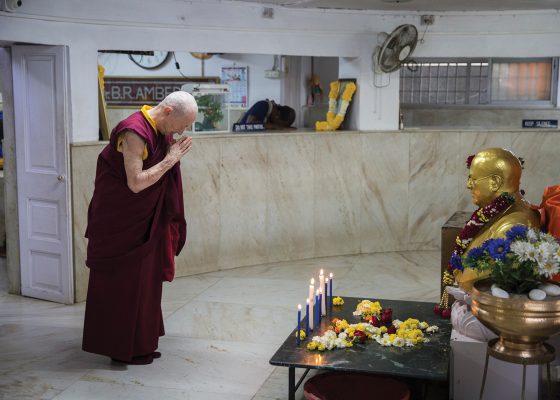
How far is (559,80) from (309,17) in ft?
11.4

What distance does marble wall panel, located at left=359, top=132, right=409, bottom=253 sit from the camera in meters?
8.69

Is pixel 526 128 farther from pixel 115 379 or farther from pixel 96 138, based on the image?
pixel 115 379

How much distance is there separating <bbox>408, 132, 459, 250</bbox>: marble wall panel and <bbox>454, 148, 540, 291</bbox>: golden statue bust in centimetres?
413

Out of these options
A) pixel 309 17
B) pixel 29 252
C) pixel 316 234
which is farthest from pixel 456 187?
pixel 29 252

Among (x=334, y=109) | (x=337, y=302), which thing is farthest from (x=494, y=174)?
(x=334, y=109)

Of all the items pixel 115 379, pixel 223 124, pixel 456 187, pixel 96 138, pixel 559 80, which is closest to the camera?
pixel 115 379

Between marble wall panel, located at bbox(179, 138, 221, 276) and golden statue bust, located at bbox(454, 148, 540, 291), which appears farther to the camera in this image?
marble wall panel, located at bbox(179, 138, 221, 276)

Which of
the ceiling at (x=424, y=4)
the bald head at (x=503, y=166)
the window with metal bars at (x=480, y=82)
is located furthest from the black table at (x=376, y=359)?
the window with metal bars at (x=480, y=82)

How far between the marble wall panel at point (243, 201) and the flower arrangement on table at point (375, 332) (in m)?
2.97

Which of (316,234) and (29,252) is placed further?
(316,234)

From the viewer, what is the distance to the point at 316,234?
8602 mm

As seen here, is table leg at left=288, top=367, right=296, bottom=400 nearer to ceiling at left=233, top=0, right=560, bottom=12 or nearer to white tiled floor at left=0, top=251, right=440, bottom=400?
white tiled floor at left=0, top=251, right=440, bottom=400

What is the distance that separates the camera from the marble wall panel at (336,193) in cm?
851

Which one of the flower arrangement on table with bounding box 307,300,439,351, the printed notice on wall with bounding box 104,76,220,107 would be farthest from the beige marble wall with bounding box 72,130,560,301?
the printed notice on wall with bounding box 104,76,220,107
